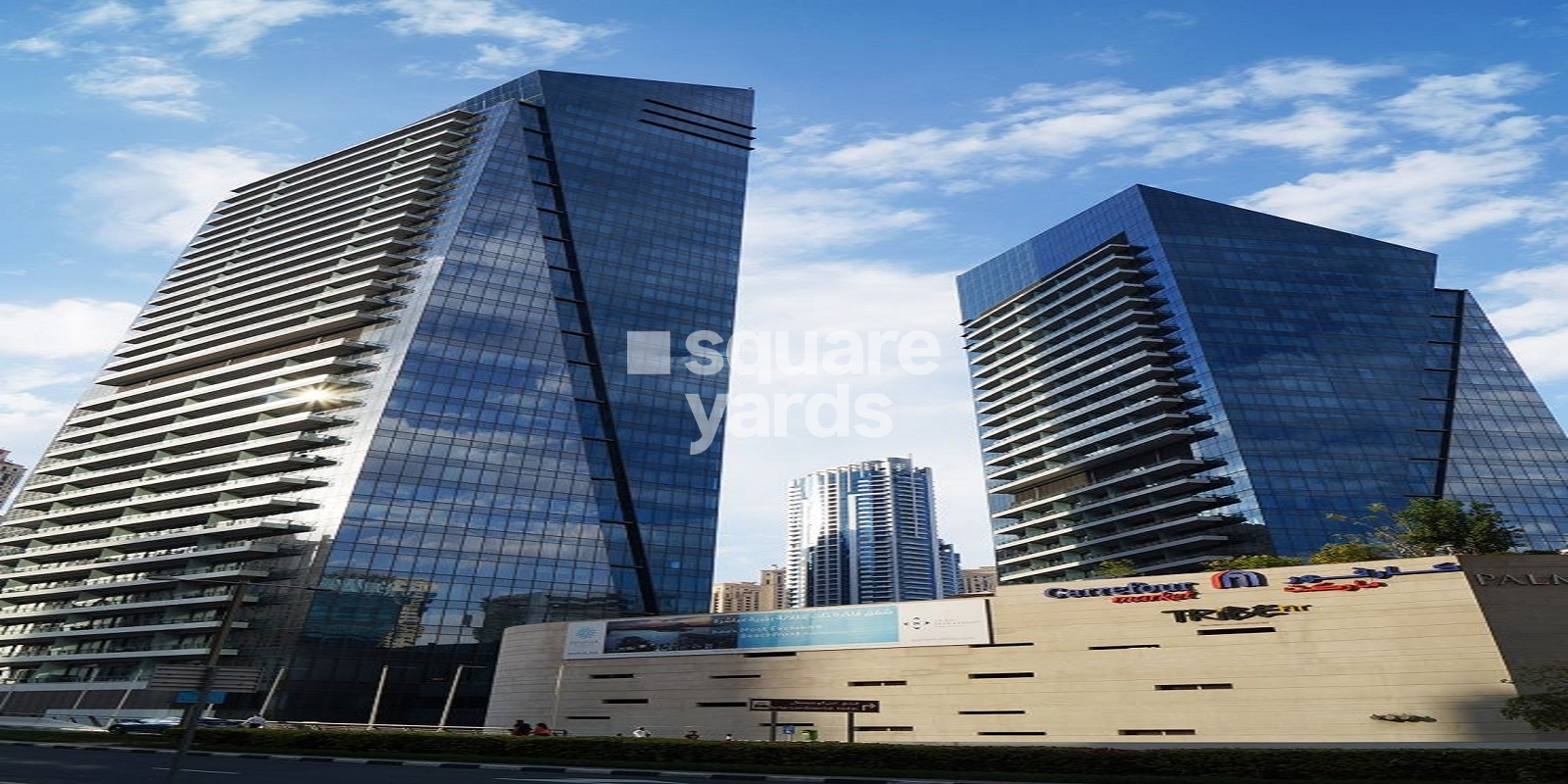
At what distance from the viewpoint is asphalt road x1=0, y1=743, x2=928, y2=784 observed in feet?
81.2

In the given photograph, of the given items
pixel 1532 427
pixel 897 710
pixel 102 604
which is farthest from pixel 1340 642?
pixel 102 604

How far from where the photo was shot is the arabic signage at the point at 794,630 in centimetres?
5284

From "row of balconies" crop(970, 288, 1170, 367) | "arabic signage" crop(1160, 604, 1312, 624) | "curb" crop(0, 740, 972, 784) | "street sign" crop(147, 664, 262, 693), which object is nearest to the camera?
"street sign" crop(147, 664, 262, 693)

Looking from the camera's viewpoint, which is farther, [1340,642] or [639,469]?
[639,469]

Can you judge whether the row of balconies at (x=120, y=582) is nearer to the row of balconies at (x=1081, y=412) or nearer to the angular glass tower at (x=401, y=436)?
the angular glass tower at (x=401, y=436)

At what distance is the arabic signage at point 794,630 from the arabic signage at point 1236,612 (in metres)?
11.4

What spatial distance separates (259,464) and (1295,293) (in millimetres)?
137758

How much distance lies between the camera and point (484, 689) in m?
84.5

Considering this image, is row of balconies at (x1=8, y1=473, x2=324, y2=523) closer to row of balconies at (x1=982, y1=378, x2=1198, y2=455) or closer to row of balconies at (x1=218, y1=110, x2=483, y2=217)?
row of balconies at (x1=218, y1=110, x2=483, y2=217)

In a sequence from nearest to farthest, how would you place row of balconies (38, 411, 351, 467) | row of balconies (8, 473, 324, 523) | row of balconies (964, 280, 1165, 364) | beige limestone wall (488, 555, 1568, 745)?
1. beige limestone wall (488, 555, 1568, 745)
2. row of balconies (8, 473, 324, 523)
3. row of balconies (38, 411, 351, 467)
4. row of balconies (964, 280, 1165, 364)

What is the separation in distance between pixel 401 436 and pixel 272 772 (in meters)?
68.2

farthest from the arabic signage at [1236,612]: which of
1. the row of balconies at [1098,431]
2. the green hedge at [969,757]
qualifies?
the row of balconies at [1098,431]

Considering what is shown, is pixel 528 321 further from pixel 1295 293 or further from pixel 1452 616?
pixel 1295 293

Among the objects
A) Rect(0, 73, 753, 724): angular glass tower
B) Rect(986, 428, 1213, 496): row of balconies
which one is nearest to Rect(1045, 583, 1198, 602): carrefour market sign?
Rect(0, 73, 753, 724): angular glass tower
